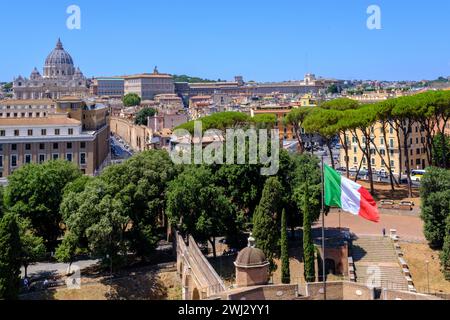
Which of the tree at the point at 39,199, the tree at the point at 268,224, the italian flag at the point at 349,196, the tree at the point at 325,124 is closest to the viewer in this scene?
the italian flag at the point at 349,196

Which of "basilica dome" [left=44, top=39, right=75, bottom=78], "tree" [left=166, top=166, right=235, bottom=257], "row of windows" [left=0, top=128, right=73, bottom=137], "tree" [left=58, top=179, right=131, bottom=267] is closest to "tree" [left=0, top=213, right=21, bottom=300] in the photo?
"tree" [left=58, top=179, right=131, bottom=267]

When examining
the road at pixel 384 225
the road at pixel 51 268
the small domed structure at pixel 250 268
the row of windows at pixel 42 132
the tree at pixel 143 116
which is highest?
the tree at pixel 143 116

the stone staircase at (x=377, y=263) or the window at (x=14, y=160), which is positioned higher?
the window at (x=14, y=160)

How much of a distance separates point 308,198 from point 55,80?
143 meters

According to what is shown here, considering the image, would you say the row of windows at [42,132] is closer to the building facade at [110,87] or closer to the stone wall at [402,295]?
the stone wall at [402,295]

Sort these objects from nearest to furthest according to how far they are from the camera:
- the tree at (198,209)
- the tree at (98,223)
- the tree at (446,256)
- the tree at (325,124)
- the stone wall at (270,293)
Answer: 1. the stone wall at (270,293)
2. the tree at (98,223)
3. the tree at (446,256)
4. the tree at (198,209)
5. the tree at (325,124)

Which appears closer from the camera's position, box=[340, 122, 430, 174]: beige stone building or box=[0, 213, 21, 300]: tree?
box=[0, 213, 21, 300]: tree

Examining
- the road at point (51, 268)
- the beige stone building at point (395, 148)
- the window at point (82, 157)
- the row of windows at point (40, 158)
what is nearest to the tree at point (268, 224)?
the road at point (51, 268)

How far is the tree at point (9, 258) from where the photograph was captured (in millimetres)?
22781

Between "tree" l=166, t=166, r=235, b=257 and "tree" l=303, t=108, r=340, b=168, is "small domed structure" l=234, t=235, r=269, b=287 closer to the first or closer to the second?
"tree" l=166, t=166, r=235, b=257

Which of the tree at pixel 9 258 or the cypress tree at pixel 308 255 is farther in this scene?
the cypress tree at pixel 308 255

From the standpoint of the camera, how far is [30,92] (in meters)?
130

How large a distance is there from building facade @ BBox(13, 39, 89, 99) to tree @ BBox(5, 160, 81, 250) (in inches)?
3875

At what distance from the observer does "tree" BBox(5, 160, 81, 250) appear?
102 feet
